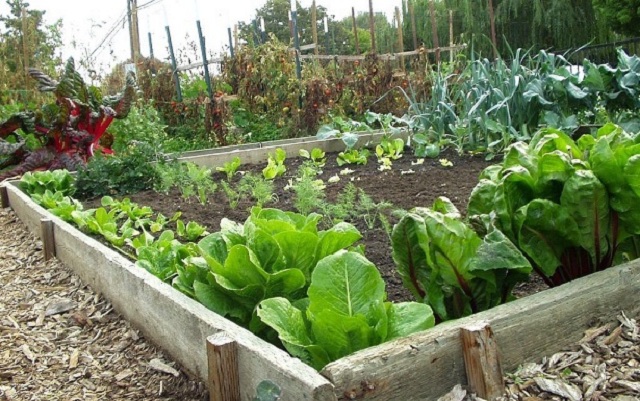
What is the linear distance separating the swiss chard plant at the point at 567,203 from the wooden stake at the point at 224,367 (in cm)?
93

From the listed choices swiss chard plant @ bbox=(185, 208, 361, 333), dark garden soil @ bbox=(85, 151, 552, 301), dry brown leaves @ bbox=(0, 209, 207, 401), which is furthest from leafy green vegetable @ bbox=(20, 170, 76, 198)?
swiss chard plant @ bbox=(185, 208, 361, 333)

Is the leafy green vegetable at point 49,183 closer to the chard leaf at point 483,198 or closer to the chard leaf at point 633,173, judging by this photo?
the chard leaf at point 483,198

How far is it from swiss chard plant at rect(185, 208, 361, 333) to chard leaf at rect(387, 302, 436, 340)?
352 mm

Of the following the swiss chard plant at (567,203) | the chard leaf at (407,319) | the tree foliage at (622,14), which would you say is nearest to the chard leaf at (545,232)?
the swiss chard plant at (567,203)

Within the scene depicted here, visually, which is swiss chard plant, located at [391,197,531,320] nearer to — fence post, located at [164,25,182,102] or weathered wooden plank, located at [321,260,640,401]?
weathered wooden plank, located at [321,260,640,401]

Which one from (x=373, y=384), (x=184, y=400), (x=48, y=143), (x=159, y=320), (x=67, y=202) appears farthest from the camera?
(x=48, y=143)

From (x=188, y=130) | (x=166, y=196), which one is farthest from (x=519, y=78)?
(x=188, y=130)

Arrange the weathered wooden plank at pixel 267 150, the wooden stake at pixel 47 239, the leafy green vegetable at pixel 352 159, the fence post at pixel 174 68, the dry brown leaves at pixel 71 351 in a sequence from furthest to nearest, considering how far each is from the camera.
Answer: the fence post at pixel 174 68
the weathered wooden plank at pixel 267 150
the leafy green vegetable at pixel 352 159
the wooden stake at pixel 47 239
the dry brown leaves at pixel 71 351

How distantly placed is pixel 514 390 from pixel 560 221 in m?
0.59

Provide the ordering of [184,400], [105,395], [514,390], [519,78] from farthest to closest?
1. [519,78]
2. [105,395]
3. [184,400]
4. [514,390]

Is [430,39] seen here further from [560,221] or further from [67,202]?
[560,221]

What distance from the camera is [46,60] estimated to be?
11.2 m

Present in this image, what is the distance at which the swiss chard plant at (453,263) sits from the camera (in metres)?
1.87

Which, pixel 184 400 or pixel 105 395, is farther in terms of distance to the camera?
pixel 105 395
